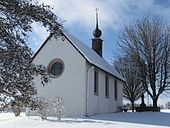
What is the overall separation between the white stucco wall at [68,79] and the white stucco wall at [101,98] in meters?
0.65

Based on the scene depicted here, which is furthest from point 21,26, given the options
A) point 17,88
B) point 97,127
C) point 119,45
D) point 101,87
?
point 119,45

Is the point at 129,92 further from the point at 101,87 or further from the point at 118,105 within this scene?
the point at 101,87

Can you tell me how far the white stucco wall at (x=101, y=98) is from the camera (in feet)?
83.6

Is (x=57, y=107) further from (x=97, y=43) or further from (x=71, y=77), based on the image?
(x=97, y=43)

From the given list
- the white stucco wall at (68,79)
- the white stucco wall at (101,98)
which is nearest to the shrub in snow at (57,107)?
the white stucco wall at (68,79)

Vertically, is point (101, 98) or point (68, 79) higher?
point (68, 79)

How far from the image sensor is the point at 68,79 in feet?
83.5

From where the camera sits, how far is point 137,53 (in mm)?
38031

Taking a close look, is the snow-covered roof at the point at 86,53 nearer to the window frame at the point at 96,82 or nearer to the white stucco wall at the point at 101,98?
the white stucco wall at the point at 101,98

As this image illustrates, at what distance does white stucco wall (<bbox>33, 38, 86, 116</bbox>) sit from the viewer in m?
24.8

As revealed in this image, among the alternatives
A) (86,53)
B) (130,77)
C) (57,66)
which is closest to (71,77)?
(57,66)

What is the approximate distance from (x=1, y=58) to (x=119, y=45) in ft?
113

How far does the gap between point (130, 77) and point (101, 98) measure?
52.1 ft

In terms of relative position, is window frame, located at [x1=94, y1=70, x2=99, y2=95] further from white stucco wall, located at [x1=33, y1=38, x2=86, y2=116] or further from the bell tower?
the bell tower
